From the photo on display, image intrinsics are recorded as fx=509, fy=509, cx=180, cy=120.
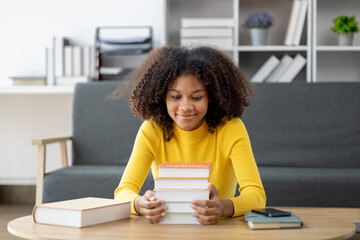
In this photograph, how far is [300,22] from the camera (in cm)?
330

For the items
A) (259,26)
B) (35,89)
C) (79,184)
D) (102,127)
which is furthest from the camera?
(259,26)

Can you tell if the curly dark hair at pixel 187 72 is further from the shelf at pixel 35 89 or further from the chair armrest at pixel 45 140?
the shelf at pixel 35 89

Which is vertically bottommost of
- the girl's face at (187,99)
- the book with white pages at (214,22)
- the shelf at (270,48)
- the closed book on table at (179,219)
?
the closed book on table at (179,219)

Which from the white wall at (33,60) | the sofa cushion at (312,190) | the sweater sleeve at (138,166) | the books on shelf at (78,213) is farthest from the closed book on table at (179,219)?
the white wall at (33,60)

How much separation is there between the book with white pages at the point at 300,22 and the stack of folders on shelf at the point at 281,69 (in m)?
0.10

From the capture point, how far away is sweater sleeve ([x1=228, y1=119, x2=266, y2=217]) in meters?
1.38

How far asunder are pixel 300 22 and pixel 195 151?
1969 millimetres

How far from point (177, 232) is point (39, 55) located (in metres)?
2.82

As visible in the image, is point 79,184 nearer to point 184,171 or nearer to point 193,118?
point 193,118

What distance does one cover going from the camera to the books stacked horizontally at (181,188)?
1210mm

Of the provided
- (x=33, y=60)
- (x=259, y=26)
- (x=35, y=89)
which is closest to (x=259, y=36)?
(x=259, y=26)

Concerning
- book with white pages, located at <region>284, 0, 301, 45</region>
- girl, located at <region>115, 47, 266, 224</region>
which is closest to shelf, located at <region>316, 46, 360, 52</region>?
book with white pages, located at <region>284, 0, 301, 45</region>

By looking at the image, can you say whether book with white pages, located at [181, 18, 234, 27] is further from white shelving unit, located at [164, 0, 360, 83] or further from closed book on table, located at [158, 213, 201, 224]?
closed book on table, located at [158, 213, 201, 224]

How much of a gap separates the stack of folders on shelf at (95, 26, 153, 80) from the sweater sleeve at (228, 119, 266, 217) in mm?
1862
